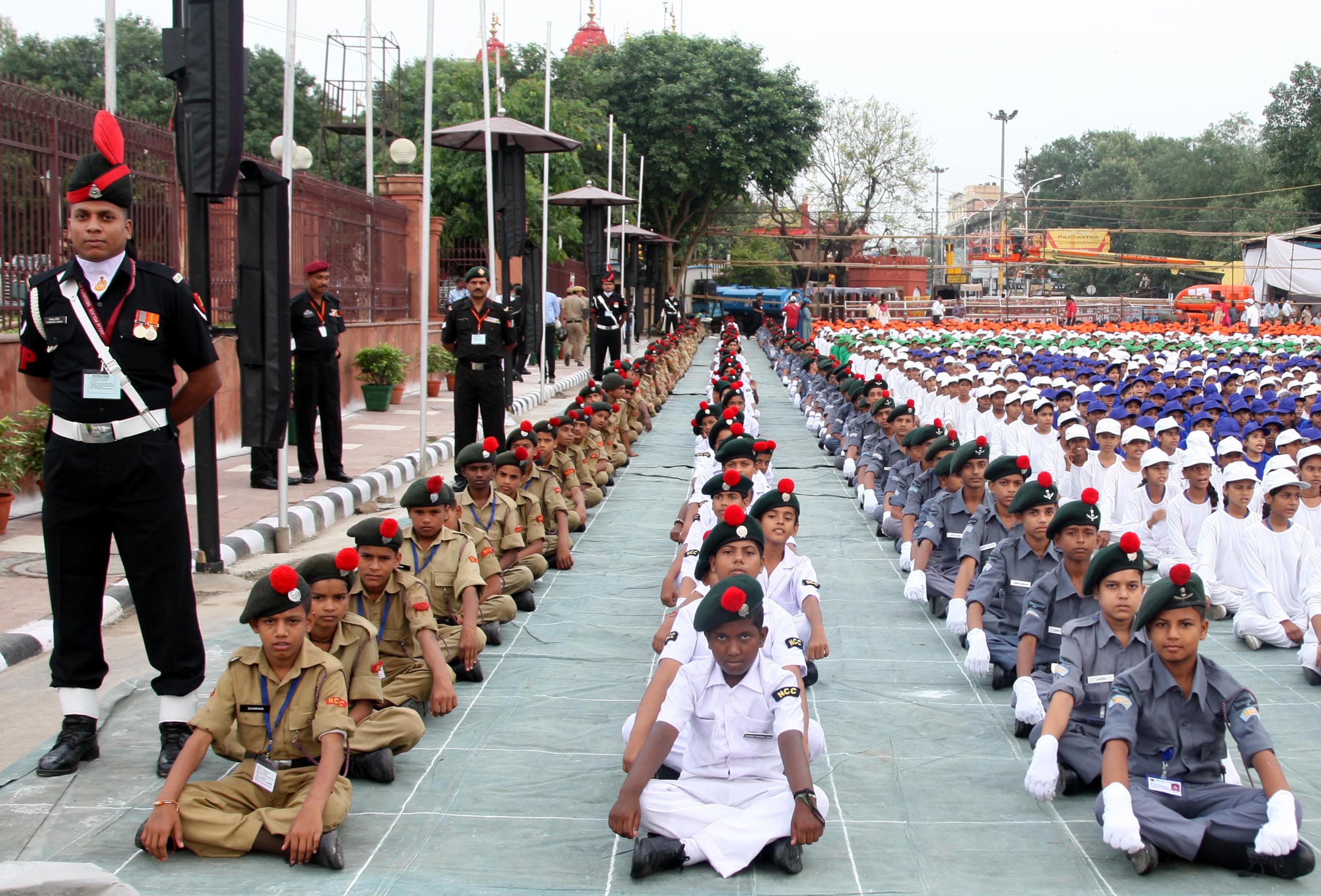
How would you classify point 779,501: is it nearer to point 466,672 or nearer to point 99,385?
point 466,672

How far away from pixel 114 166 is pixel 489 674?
9.53 feet

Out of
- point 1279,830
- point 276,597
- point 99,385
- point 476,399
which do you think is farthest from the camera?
point 476,399

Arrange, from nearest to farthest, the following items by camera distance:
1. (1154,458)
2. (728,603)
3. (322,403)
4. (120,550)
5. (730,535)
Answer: (728,603)
(120,550)
(730,535)
(1154,458)
(322,403)

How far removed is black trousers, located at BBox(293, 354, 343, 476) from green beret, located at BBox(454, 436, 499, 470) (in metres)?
3.35

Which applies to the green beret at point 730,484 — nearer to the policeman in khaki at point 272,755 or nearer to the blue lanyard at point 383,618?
the blue lanyard at point 383,618

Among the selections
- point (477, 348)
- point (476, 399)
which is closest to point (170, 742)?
point (477, 348)

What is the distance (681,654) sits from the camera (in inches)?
181

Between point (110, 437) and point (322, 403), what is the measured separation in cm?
632

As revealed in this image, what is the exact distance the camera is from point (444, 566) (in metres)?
6.23

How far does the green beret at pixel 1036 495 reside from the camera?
20.1ft

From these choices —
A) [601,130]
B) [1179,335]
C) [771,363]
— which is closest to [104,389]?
[1179,335]

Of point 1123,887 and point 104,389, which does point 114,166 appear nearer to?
point 104,389

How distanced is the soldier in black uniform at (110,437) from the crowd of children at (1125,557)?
10.3ft

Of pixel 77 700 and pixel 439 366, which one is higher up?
pixel 439 366
